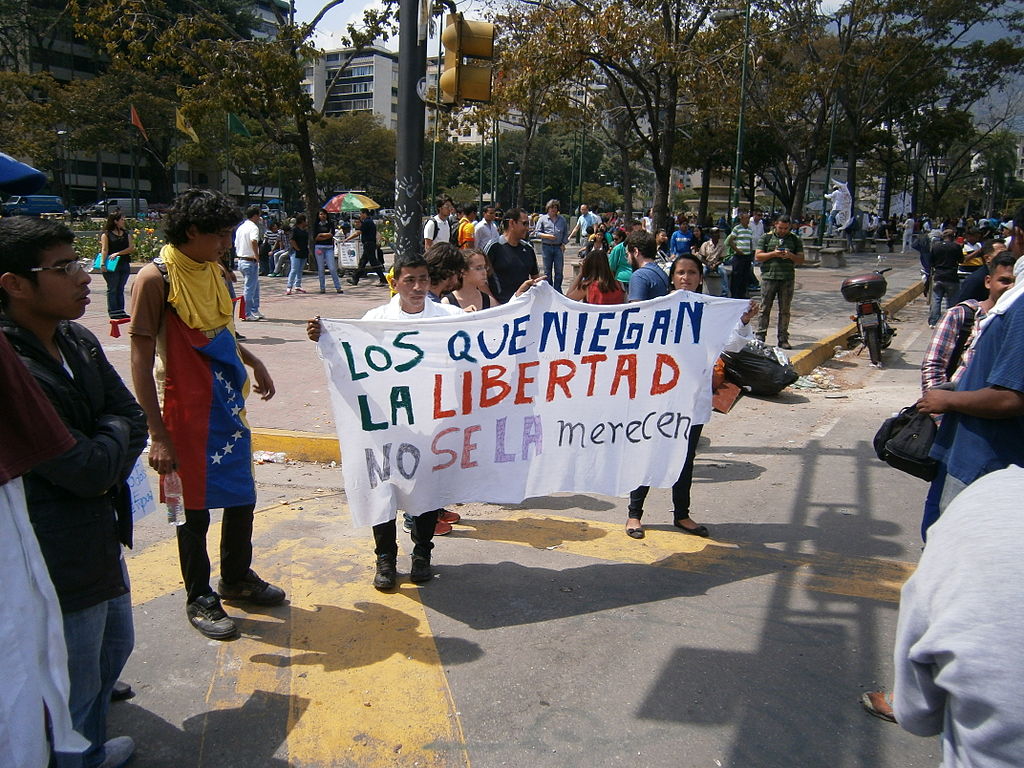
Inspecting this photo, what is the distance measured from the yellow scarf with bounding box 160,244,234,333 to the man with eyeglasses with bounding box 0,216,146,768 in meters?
0.85

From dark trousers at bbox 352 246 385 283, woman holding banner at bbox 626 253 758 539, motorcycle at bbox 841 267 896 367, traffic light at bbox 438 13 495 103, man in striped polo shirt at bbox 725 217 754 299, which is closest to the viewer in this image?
woman holding banner at bbox 626 253 758 539

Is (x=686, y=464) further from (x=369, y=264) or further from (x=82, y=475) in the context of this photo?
(x=369, y=264)

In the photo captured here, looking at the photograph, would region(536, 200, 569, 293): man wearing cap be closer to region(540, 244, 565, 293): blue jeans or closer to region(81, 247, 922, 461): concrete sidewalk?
region(540, 244, 565, 293): blue jeans

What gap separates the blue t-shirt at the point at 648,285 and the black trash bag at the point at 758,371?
3.79 meters

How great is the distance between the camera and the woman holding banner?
498cm

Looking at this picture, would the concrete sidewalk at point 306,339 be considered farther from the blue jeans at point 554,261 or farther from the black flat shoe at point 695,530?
the blue jeans at point 554,261

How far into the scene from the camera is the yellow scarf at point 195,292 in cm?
349

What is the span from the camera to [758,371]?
29.9ft

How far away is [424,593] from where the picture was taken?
13.8 feet

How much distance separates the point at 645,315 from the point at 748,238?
33.3 feet

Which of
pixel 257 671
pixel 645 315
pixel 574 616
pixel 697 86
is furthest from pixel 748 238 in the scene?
pixel 257 671

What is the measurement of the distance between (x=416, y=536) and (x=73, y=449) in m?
2.28

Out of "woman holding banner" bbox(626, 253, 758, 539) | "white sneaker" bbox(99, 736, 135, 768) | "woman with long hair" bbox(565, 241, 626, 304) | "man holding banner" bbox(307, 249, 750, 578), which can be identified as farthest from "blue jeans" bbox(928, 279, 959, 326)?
"white sneaker" bbox(99, 736, 135, 768)

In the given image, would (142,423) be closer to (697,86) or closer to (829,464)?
(829,464)
